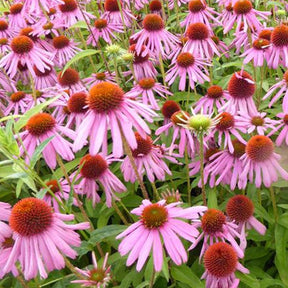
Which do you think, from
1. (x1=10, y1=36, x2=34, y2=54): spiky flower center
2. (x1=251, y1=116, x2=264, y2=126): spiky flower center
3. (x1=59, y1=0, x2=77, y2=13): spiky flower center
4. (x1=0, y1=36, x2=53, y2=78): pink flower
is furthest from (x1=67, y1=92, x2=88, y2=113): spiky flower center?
(x1=59, y1=0, x2=77, y2=13): spiky flower center

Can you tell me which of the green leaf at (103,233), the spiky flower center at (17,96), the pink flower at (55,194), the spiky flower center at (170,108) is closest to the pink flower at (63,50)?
the spiky flower center at (17,96)

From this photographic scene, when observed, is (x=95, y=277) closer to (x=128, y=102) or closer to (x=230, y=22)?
(x=128, y=102)

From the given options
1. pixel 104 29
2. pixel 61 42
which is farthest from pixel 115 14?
pixel 61 42

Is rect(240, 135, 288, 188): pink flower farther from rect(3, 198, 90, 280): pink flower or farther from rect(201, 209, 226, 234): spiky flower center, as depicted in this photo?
rect(3, 198, 90, 280): pink flower

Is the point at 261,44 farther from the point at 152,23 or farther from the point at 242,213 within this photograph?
the point at 242,213

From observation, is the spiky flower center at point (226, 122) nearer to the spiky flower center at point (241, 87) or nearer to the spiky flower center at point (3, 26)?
the spiky flower center at point (241, 87)

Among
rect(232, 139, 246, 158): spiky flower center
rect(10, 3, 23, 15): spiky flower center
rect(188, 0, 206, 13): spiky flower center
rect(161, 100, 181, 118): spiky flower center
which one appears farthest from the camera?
rect(10, 3, 23, 15): spiky flower center
